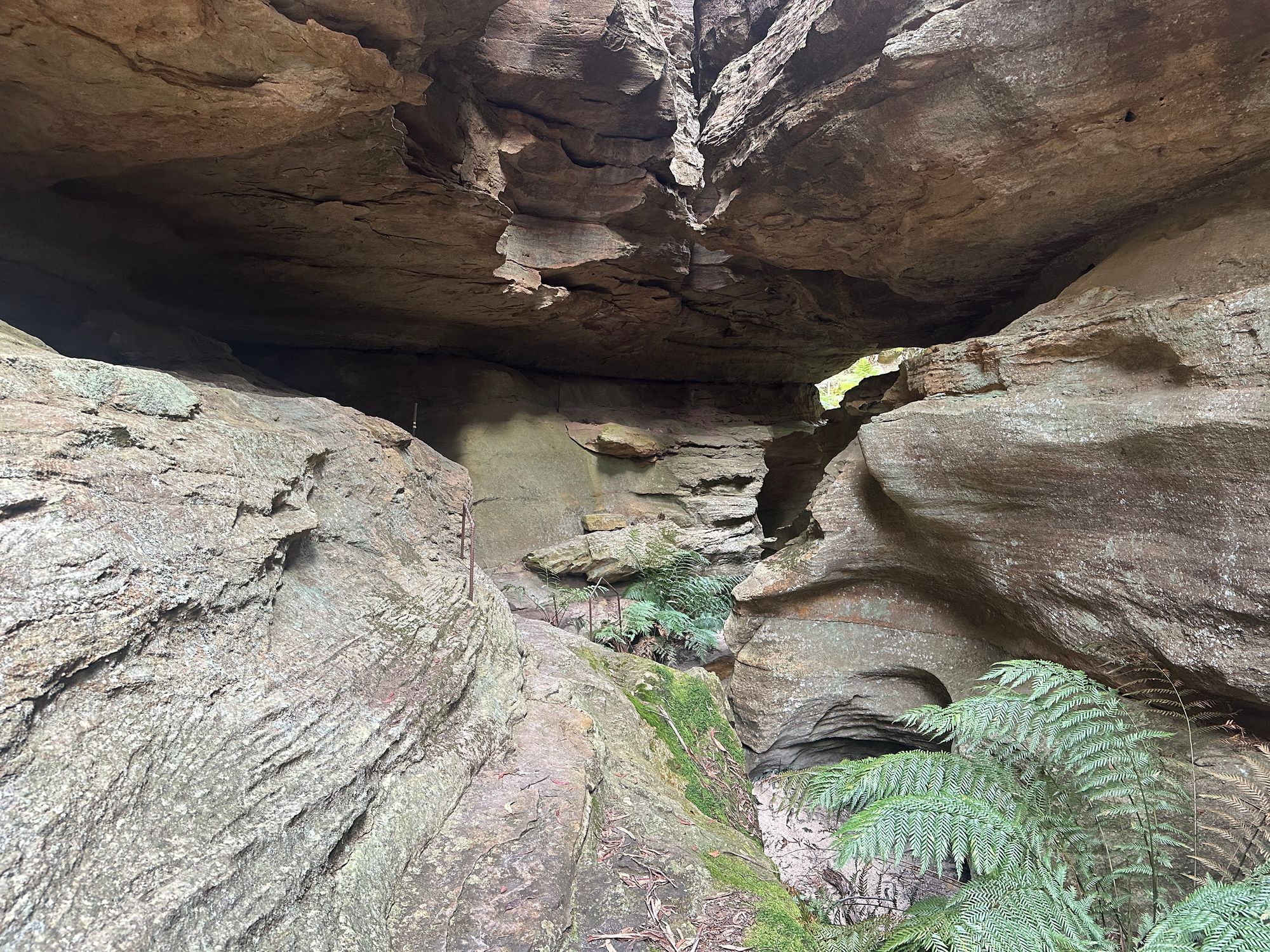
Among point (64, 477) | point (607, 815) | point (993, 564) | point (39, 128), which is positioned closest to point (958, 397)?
point (993, 564)

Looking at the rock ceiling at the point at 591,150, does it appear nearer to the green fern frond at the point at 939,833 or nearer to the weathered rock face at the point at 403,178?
the weathered rock face at the point at 403,178

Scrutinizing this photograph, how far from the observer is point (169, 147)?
3.97 meters

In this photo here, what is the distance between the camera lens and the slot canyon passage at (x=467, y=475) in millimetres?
1782

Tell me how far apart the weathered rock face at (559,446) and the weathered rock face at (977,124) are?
425cm

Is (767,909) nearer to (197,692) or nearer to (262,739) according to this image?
(262,739)

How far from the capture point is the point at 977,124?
4.25 meters

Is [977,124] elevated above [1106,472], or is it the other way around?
[977,124]

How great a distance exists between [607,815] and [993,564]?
119 inches

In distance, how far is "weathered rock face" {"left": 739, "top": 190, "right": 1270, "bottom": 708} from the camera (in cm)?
317

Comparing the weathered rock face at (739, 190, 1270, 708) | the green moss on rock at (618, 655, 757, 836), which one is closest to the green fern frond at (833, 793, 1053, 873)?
the green moss on rock at (618, 655, 757, 836)

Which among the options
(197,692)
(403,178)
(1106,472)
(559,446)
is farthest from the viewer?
(559,446)

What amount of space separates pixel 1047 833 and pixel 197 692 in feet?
10.1

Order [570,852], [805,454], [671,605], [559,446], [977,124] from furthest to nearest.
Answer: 1. [805,454]
2. [559,446]
3. [671,605]
4. [977,124]
5. [570,852]

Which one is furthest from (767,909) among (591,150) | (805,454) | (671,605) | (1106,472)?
(805,454)
